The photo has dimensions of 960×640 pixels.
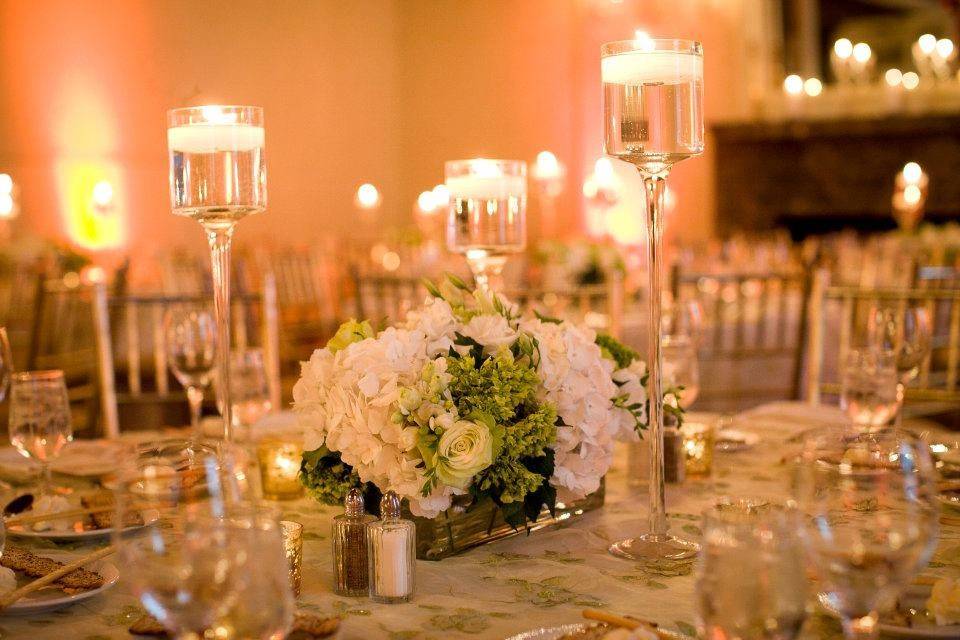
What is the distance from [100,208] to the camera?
7.01 metres

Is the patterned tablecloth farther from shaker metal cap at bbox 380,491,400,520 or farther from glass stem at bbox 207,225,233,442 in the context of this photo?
glass stem at bbox 207,225,233,442

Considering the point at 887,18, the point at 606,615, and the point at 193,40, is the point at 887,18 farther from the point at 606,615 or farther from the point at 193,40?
the point at 606,615

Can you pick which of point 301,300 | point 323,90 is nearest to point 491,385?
point 301,300

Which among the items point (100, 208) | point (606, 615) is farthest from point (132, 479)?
point (100, 208)

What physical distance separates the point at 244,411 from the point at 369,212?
8520 millimetres

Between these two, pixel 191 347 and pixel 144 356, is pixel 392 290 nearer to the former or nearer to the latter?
pixel 144 356

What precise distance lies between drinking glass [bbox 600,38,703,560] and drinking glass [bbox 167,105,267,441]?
418 mm

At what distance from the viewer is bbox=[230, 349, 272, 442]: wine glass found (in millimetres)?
1777

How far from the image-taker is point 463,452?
3.80ft

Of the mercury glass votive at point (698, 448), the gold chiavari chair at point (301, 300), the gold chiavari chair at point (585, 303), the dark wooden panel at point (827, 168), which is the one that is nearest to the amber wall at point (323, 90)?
the dark wooden panel at point (827, 168)

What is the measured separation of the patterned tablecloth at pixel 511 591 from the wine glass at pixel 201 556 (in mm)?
242

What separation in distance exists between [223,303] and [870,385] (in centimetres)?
96

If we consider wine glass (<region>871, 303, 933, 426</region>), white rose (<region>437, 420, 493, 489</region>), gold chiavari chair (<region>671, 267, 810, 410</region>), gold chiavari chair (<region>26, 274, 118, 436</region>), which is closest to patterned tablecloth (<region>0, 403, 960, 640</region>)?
white rose (<region>437, 420, 493, 489</region>)

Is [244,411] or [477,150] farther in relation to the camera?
[477,150]
